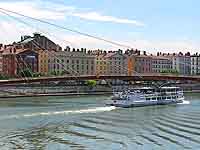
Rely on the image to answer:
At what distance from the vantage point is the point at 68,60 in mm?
76062

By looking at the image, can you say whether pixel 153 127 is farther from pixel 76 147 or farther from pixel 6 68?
pixel 6 68

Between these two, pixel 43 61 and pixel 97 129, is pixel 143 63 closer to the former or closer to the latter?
pixel 43 61

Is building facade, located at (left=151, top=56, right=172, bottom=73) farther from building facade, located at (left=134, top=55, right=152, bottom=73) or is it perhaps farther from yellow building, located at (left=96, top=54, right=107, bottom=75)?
yellow building, located at (left=96, top=54, right=107, bottom=75)

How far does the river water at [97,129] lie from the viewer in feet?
62.2

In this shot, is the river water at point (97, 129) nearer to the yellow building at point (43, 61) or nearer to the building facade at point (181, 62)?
the yellow building at point (43, 61)

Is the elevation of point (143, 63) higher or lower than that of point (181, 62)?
lower

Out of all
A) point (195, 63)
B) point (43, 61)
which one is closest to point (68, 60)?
point (43, 61)

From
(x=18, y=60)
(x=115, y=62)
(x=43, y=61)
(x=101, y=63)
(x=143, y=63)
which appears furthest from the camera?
(x=143, y=63)

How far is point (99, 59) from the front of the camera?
267 ft

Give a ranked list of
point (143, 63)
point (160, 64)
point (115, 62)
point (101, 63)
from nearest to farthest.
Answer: point (101, 63) < point (115, 62) < point (143, 63) < point (160, 64)

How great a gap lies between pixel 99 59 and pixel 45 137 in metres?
60.9

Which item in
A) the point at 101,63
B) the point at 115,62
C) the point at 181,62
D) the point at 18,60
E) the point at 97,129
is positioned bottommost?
the point at 97,129

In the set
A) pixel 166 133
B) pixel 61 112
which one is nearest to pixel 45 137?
pixel 166 133

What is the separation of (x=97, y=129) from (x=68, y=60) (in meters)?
53.3
